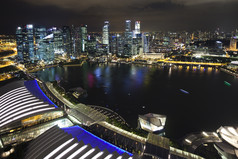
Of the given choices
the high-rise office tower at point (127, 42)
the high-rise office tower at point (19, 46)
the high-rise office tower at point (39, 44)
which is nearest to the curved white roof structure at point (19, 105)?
the high-rise office tower at point (19, 46)

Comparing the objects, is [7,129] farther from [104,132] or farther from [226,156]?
[226,156]

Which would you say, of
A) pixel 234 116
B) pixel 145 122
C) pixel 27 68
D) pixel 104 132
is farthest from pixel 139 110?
pixel 27 68

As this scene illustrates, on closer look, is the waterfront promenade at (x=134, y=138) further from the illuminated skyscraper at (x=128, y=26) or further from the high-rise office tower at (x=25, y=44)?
the illuminated skyscraper at (x=128, y=26)

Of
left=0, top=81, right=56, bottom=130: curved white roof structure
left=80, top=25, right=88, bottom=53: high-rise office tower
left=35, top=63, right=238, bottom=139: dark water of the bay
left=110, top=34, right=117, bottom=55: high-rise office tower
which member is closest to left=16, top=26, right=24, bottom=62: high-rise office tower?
left=80, top=25, right=88, bottom=53: high-rise office tower

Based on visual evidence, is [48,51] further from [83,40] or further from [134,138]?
[134,138]

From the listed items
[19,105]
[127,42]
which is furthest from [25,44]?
[19,105]

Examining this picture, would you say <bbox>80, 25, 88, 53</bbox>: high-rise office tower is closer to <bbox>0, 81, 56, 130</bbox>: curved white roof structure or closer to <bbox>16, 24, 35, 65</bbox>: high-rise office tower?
<bbox>16, 24, 35, 65</bbox>: high-rise office tower
